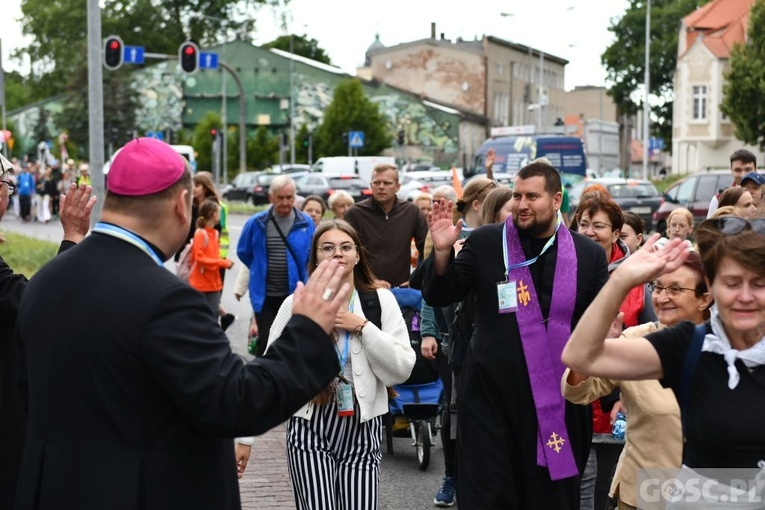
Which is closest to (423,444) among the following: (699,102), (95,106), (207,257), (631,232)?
(631,232)

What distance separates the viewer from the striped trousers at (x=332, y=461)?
5492 millimetres

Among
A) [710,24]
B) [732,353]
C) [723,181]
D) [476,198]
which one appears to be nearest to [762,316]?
[732,353]

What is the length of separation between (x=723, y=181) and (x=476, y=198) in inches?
897

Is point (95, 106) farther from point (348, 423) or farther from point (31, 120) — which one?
point (31, 120)

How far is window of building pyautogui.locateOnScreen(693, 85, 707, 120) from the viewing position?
259 ft

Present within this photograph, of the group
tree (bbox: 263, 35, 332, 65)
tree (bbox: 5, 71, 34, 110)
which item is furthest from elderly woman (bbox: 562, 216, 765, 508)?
tree (bbox: 5, 71, 34, 110)

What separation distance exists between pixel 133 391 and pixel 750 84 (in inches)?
1934

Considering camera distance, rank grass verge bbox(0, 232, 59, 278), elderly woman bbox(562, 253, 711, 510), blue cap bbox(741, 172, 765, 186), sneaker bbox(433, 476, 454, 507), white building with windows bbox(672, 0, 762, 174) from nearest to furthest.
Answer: elderly woman bbox(562, 253, 711, 510)
sneaker bbox(433, 476, 454, 507)
blue cap bbox(741, 172, 765, 186)
grass verge bbox(0, 232, 59, 278)
white building with windows bbox(672, 0, 762, 174)

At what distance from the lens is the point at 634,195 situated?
3419 centimetres

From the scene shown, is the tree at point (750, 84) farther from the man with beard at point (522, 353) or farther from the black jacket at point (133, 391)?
the black jacket at point (133, 391)

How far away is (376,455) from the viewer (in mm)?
5664

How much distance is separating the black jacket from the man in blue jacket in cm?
722

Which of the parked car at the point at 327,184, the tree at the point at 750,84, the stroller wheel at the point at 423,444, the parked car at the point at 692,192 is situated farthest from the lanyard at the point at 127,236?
the tree at the point at 750,84

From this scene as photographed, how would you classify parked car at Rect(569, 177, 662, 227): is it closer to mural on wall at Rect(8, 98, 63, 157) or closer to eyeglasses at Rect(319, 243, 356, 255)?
eyeglasses at Rect(319, 243, 356, 255)
